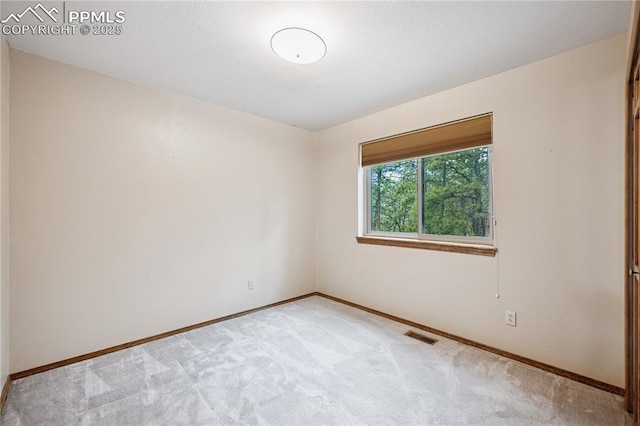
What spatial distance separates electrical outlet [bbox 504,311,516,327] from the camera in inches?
93.1

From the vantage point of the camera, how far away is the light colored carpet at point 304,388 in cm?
169

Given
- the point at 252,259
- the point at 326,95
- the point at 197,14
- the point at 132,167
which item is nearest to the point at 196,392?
the point at 252,259

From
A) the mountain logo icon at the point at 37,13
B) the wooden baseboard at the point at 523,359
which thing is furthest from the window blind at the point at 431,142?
the mountain logo icon at the point at 37,13

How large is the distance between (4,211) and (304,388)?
7.69 ft

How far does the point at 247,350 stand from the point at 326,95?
2.54 m

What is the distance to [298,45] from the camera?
1925 mm

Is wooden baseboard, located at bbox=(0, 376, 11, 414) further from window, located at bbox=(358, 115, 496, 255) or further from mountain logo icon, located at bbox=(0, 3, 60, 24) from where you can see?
window, located at bbox=(358, 115, 496, 255)

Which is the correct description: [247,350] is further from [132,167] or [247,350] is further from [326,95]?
[326,95]

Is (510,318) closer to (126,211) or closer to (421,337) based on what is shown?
(421,337)

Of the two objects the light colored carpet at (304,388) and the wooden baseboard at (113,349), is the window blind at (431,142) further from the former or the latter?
the wooden baseboard at (113,349)

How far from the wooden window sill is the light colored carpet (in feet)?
2.79

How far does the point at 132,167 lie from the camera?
8.62 feet

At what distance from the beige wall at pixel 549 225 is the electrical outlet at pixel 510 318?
41 millimetres

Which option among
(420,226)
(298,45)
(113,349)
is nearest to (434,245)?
(420,226)
